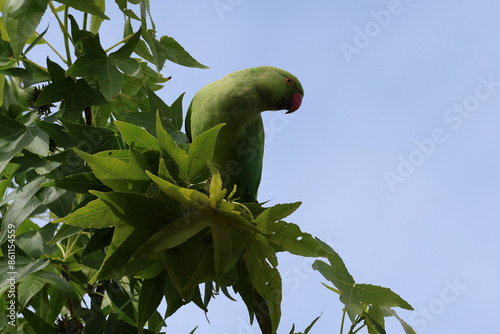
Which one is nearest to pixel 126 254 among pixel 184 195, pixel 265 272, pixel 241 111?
pixel 184 195

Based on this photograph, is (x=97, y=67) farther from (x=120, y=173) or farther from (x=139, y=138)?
(x=120, y=173)

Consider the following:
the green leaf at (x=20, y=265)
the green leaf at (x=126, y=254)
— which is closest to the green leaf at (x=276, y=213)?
the green leaf at (x=126, y=254)

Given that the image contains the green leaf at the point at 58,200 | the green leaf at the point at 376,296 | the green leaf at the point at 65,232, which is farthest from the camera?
the green leaf at the point at 58,200

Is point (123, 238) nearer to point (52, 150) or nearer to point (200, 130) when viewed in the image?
point (52, 150)

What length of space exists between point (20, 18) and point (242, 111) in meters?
1.09

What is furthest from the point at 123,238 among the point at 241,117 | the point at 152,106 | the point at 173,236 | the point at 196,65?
the point at 241,117

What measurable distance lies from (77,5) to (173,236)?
1.04 metres

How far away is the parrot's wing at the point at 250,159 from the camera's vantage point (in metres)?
2.46

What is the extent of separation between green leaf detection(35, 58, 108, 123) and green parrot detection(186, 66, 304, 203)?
626mm

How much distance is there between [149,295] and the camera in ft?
4.64

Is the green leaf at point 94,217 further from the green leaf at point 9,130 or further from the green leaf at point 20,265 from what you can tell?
the green leaf at point 9,130

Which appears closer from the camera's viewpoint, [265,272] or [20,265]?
[265,272]

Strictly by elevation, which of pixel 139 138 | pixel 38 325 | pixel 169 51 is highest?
pixel 169 51

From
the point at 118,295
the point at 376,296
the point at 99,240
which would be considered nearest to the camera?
the point at 99,240
